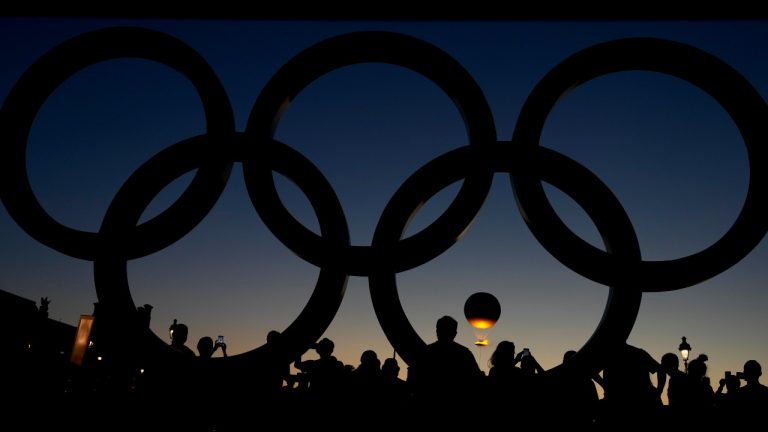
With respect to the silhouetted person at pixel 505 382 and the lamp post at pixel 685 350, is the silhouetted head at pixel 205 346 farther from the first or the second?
the lamp post at pixel 685 350

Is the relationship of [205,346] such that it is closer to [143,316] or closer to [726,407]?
[143,316]

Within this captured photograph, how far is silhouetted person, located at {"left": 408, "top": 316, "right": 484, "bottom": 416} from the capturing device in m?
6.71

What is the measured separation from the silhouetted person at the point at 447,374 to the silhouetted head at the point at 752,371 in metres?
4.78

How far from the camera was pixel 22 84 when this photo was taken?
951 cm

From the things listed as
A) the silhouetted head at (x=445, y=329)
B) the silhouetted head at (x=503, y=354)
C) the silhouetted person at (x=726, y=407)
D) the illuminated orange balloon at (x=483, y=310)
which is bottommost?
the silhouetted person at (x=726, y=407)

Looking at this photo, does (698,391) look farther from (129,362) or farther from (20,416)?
(20,416)

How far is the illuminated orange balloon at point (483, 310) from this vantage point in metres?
8.82

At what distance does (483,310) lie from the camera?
8828 millimetres

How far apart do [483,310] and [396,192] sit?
232 centimetres

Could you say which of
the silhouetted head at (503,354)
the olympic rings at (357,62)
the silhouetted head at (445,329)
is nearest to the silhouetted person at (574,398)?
the silhouetted head at (503,354)

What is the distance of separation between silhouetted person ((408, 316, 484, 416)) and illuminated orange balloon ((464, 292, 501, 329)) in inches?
71.1

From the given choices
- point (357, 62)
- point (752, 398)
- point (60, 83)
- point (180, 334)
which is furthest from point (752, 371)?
point (60, 83)

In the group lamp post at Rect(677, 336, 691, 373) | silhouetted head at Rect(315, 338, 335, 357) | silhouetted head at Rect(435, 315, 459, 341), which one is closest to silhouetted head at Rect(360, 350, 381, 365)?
silhouetted head at Rect(315, 338, 335, 357)

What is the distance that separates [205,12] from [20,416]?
21.1 feet
